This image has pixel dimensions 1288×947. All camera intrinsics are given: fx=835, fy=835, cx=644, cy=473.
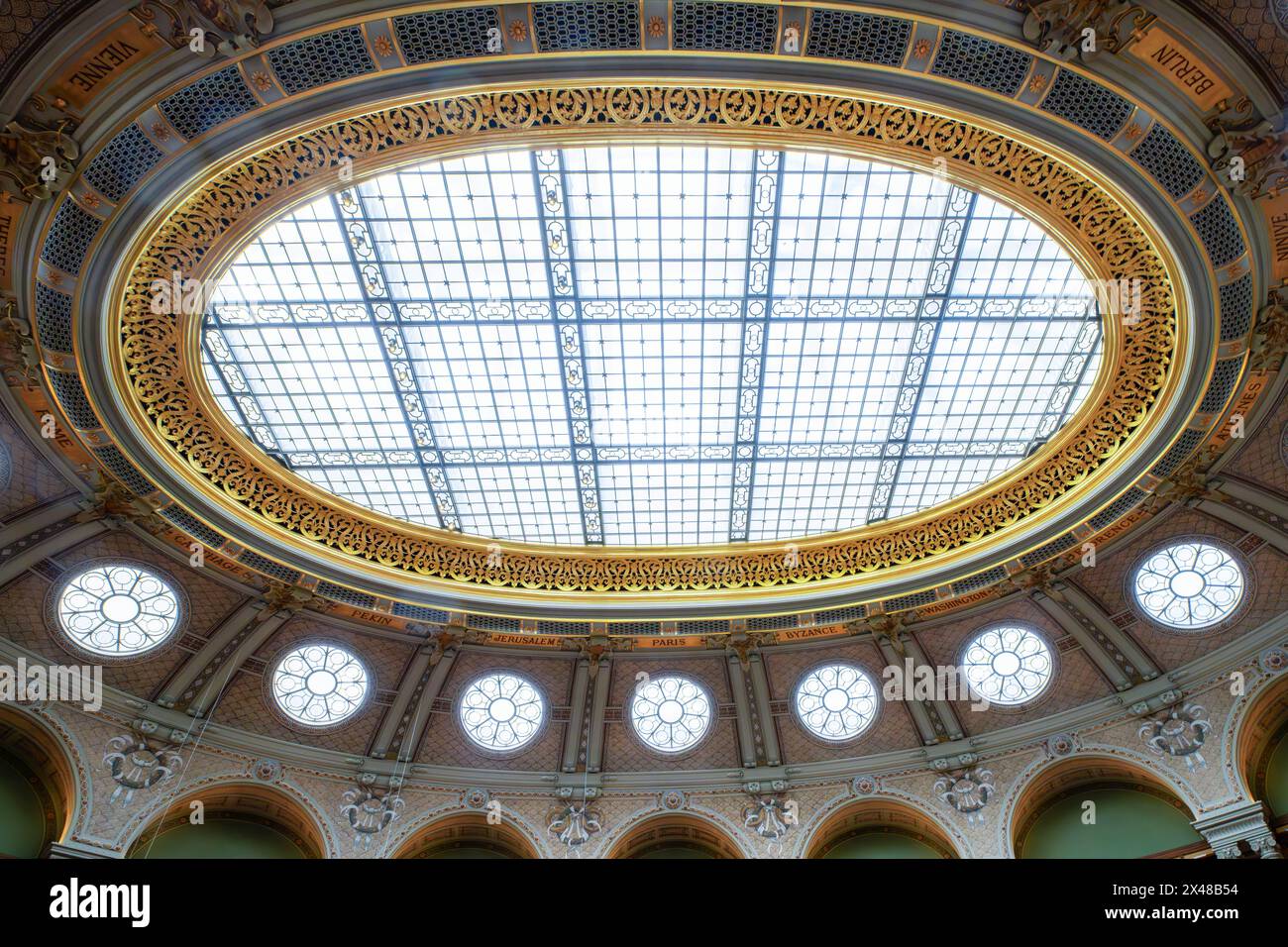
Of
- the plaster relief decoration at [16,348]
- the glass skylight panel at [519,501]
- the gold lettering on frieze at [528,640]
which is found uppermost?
the glass skylight panel at [519,501]

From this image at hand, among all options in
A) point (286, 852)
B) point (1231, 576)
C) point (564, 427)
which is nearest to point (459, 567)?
point (564, 427)

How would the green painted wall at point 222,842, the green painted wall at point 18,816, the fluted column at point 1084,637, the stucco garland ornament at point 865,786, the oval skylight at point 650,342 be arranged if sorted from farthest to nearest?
the stucco garland ornament at point 865,786
the fluted column at point 1084,637
the green painted wall at point 222,842
the green painted wall at point 18,816
the oval skylight at point 650,342

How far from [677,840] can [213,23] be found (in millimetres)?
21497

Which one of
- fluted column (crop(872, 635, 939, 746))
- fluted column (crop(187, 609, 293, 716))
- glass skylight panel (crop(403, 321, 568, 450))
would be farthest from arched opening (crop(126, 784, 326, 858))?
fluted column (crop(872, 635, 939, 746))

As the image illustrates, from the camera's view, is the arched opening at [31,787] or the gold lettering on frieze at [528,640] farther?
the gold lettering on frieze at [528,640]

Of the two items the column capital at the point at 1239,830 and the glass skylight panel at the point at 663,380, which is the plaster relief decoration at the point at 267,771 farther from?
the column capital at the point at 1239,830

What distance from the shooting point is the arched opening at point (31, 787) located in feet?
61.7

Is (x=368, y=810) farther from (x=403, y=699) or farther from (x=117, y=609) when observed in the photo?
(x=117, y=609)

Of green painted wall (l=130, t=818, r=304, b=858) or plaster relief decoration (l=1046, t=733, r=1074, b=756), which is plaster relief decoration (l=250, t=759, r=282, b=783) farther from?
plaster relief decoration (l=1046, t=733, r=1074, b=756)

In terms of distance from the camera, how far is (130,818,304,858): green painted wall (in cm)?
2053

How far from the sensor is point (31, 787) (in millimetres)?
19469

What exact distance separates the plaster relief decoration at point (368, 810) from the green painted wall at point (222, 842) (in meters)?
1.63

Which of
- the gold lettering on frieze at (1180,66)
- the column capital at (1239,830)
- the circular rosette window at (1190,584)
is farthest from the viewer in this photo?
the circular rosette window at (1190,584)

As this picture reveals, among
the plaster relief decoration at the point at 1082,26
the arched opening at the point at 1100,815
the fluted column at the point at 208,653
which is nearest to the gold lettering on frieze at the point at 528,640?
the fluted column at the point at 208,653
